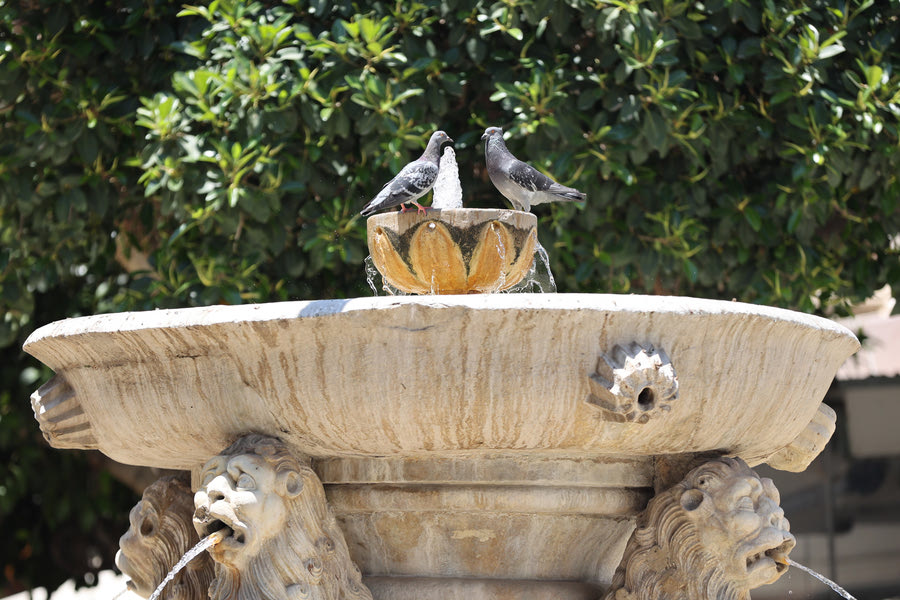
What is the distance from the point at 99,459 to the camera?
19.2 ft

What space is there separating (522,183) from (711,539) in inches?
48.9

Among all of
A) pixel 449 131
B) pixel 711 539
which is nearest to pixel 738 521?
pixel 711 539

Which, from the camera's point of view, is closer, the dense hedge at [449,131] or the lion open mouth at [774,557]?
the lion open mouth at [774,557]

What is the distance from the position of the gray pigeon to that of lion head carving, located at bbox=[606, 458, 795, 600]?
104 cm

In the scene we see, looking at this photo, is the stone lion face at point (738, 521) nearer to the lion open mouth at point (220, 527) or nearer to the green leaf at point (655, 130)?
the lion open mouth at point (220, 527)

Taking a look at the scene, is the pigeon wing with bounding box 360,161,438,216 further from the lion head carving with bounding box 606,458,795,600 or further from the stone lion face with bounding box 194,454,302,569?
the lion head carving with bounding box 606,458,795,600

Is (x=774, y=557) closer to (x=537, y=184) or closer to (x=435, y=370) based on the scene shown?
(x=435, y=370)

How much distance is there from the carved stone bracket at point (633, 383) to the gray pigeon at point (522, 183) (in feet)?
3.65

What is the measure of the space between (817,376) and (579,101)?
2013mm

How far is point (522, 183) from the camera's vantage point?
11.3ft

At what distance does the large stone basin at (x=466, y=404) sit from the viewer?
7.82 ft

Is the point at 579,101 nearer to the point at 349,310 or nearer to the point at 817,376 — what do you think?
the point at 817,376

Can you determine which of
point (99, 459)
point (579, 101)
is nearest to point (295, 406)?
point (579, 101)

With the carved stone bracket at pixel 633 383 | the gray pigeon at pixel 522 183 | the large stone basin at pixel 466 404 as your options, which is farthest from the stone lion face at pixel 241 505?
the gray pigeon at pixel 522 183
